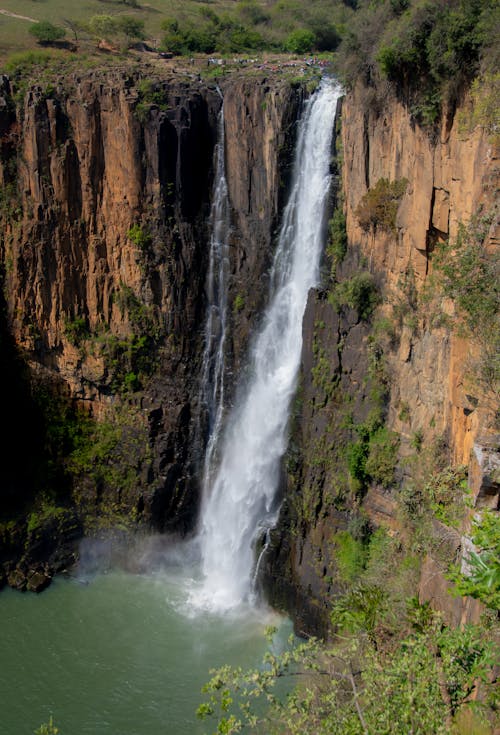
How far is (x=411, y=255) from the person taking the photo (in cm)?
1409

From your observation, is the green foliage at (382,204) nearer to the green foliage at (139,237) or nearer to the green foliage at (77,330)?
the green foliage at (139,237)

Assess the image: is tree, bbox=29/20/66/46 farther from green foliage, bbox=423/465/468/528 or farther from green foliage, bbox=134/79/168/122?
green foliage, bbox=423/465/468/528

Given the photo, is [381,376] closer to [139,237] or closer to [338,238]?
[338,238]

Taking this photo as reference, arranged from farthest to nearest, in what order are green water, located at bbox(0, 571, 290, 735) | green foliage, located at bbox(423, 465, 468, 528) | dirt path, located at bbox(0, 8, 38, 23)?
1. dirt path, located at bbox(0, 8, 38, 23)
2. green water, located at bbox(0, 571, 290, 735)
3. green foliage, located at bbox(423, 465, 468, 528)

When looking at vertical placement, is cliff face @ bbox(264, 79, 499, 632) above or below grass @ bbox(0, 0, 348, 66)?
below

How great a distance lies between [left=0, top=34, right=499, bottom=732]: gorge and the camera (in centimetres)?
1552

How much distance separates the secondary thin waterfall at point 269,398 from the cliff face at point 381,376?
2.77ft

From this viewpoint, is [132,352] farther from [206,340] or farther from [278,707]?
[278,707]

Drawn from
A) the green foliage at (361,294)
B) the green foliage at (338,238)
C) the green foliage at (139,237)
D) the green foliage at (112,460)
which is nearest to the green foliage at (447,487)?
the green foliage at (361,294)

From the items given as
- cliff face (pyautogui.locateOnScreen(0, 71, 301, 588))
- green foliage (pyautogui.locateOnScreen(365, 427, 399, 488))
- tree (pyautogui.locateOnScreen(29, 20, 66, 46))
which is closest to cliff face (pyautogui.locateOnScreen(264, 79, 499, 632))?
green foliage (pyautogui.locateOnScreen(365, 427, 399, 488))

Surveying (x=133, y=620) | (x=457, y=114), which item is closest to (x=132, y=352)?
(x=133, y=620)

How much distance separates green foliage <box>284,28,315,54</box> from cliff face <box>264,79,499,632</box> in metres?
10.5

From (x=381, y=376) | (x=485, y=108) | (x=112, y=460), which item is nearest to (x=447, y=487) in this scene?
(x=381, y=376)

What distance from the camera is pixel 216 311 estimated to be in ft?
66.0
